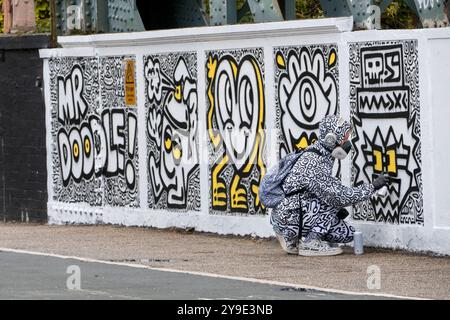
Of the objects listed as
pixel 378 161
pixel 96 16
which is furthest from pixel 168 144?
pixel 378 161

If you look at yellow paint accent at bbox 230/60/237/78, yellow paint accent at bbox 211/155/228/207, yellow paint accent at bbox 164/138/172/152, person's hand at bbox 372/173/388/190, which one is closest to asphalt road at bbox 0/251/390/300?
person's hand at bbox 372/173/388/190

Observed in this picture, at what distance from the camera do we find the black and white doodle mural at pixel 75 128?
2059cm

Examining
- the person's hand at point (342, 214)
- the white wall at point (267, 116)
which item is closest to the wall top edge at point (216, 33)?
the white wall at point (267, 116)

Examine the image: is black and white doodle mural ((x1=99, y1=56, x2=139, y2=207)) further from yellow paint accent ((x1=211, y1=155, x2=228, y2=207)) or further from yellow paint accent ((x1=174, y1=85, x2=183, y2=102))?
yellow paint accent ((x1=211, y1=155, x2=228, y2=207))

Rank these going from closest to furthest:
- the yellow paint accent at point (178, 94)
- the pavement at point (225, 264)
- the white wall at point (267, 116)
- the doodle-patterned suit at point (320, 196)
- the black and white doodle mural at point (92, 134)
A: the pavement at point (225, 264), the white wall at point (267, 116), the doodle-patterned suit at point (320, 196), the yellow paint accent at point (178, 94), the black and white doodle mural at point (92, 134)

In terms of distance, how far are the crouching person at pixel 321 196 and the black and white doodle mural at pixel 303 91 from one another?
1000 mm

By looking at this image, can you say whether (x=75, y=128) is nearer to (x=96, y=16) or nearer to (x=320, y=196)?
(x=96, y=16)

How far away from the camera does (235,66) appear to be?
17.9 meters

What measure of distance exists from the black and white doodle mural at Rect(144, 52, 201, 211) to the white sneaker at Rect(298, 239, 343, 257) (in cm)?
325

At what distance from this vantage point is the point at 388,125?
51.9 feet

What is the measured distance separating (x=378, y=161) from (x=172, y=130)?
12.6 ft

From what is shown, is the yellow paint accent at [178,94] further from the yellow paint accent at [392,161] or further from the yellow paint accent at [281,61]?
the yellow paint accent at [392,161]
